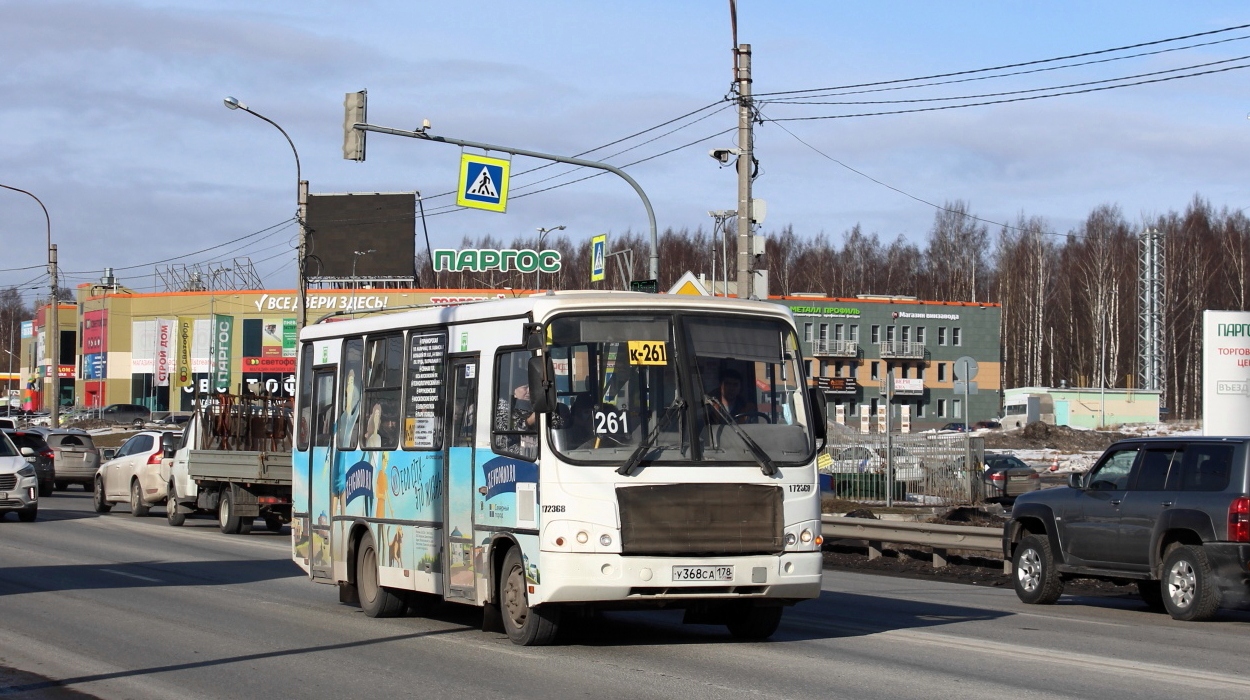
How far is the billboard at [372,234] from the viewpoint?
3113 inches

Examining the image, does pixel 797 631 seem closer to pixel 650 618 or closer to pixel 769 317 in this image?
pixel 650 618

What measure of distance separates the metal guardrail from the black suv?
2727 mm

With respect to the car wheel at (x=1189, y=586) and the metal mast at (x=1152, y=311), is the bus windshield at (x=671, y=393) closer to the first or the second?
the car wheel at (x=1189, y=586)

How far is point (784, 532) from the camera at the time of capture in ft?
35.5

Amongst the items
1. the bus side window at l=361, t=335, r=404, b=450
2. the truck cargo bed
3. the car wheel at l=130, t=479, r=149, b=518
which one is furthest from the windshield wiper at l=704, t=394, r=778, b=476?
the car wheel at l=130, t=479, r=149, b=518

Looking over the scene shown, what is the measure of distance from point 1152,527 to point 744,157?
10679mm

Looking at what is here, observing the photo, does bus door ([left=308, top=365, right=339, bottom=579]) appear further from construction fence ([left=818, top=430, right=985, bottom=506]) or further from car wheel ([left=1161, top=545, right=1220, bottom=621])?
construction fence ([left=818, top=430, right=985, bottom=506])

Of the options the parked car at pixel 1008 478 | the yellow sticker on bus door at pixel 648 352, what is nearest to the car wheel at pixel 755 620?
the yellow sticker on bus door at pixel 648 352

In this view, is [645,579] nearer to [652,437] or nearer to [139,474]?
[652,437]

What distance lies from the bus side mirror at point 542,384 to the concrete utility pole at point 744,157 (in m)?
11.9

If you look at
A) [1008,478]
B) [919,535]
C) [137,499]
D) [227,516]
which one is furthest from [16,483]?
[1008,478]

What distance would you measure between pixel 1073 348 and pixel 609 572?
102 m

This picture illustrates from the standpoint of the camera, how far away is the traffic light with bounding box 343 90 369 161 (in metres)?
22.9

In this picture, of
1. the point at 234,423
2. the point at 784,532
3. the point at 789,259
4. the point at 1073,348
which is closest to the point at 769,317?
the point at 784,532
